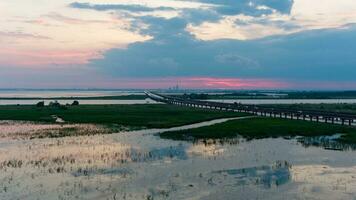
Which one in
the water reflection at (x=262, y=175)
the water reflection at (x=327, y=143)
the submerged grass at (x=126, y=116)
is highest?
the water reflection at (x=327, y=143)

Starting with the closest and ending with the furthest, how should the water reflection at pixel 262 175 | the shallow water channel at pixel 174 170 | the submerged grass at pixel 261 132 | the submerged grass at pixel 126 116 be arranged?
the shallow water channel at pixel 174 170 → the water reflection at pixel 262 175 → the submerged grass at pixel 261 132 → the submerged grass at pixel 126 116

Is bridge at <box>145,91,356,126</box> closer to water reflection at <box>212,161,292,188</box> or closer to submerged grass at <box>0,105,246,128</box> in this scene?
submerged grass at <box>0,105,246,128</box>

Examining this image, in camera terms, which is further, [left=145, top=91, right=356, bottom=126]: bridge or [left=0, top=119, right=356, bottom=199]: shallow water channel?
[left=145, top=91, right=356, bottom=126]: bridge

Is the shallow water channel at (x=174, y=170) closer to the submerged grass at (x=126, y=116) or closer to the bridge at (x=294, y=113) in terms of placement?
the bridge at (x=294, y=113)

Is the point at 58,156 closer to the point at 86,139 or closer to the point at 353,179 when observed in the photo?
the point at 86,139

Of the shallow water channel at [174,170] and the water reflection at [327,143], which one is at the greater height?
the water reflection at [327,143]

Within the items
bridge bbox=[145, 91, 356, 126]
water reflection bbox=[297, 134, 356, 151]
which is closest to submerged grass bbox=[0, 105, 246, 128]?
bridge bbox=[145, 91, 356, 126]

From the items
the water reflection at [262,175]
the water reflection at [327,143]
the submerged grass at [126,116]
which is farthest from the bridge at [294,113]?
the water reflection at [262,175]

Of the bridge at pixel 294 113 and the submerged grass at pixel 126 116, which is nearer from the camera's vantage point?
the bridge at pixel 294 113

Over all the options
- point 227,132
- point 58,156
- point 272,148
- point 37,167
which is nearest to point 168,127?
point 227,132

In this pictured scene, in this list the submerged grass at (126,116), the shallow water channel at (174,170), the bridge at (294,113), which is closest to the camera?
the shallow water channel at (174,170)
